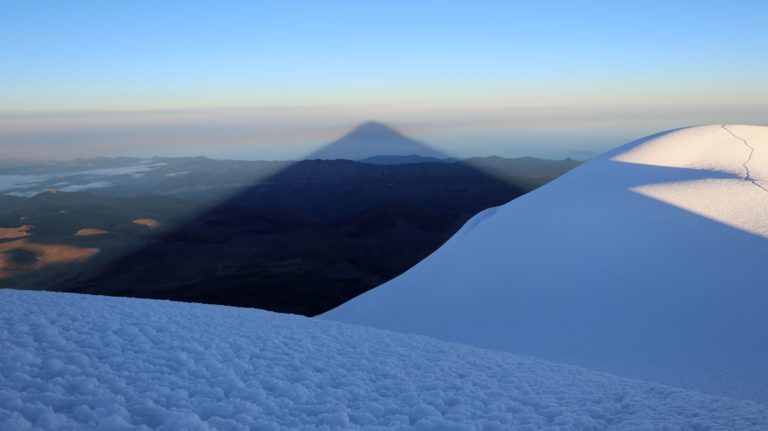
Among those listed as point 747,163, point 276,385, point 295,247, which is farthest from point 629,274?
point 295,247

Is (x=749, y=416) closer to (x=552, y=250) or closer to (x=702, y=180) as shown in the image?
(x=552, y=250)

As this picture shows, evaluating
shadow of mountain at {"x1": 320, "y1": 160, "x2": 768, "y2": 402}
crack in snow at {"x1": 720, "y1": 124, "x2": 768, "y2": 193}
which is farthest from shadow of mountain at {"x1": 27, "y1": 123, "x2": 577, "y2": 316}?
crack in snow at {"x1": 720, "y1": 124, "x2": 768, "y2": 193}

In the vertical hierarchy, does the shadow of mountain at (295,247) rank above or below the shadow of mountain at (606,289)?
below

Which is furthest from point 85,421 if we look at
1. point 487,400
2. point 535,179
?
point 535,179

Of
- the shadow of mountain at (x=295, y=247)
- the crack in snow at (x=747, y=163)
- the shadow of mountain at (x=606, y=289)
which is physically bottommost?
the shadow of mountain at (x=295, y=247)

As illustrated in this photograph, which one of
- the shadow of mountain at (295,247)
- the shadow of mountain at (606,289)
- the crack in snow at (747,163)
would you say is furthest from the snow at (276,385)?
the shadow of mountain at (295,247)

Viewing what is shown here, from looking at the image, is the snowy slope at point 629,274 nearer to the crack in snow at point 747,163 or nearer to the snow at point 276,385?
the crack in snow at point 747,163

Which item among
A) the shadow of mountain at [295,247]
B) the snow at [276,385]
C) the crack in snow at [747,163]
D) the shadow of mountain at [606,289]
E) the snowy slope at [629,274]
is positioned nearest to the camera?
the snow at [276,385]

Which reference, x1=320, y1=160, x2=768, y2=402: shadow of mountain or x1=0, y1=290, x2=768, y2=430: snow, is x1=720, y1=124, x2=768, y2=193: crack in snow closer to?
x1=320, y1=160, x2=768, y2=402: shadow of mountain
